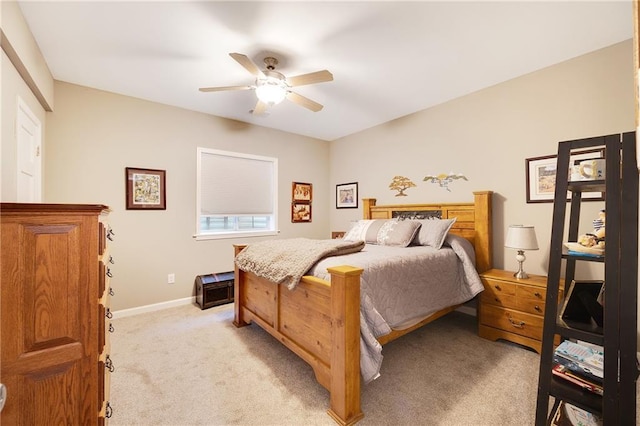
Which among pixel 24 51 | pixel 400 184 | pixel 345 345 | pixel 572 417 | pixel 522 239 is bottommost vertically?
pixel 572 417

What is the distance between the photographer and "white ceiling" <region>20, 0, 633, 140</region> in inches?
73.7

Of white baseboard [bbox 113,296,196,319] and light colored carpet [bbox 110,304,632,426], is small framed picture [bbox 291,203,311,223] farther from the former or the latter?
light colored carpet [bbox 110,304,632,426]

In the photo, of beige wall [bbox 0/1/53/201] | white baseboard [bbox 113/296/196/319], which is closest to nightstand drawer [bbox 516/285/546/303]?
white baseboard [bbox 113/296/196/319]

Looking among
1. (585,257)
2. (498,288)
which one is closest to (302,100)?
(585,257)

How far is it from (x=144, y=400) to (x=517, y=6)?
358 centimetres

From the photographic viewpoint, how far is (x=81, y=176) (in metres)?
2.96

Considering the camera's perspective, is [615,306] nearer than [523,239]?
Yes

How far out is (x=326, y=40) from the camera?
7.18 feet

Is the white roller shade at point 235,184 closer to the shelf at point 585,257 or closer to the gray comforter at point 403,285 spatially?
the gray comforter at point 403,285

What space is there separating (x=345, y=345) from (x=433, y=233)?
174cm

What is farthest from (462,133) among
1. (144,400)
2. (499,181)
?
(144,400)

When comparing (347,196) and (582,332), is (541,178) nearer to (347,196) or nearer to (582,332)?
(582,332)

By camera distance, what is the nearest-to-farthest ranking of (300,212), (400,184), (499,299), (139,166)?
(499,299) < (139,166) < (400,184) < (300,212)

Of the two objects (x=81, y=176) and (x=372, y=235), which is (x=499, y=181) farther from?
(x=81, y=176)
